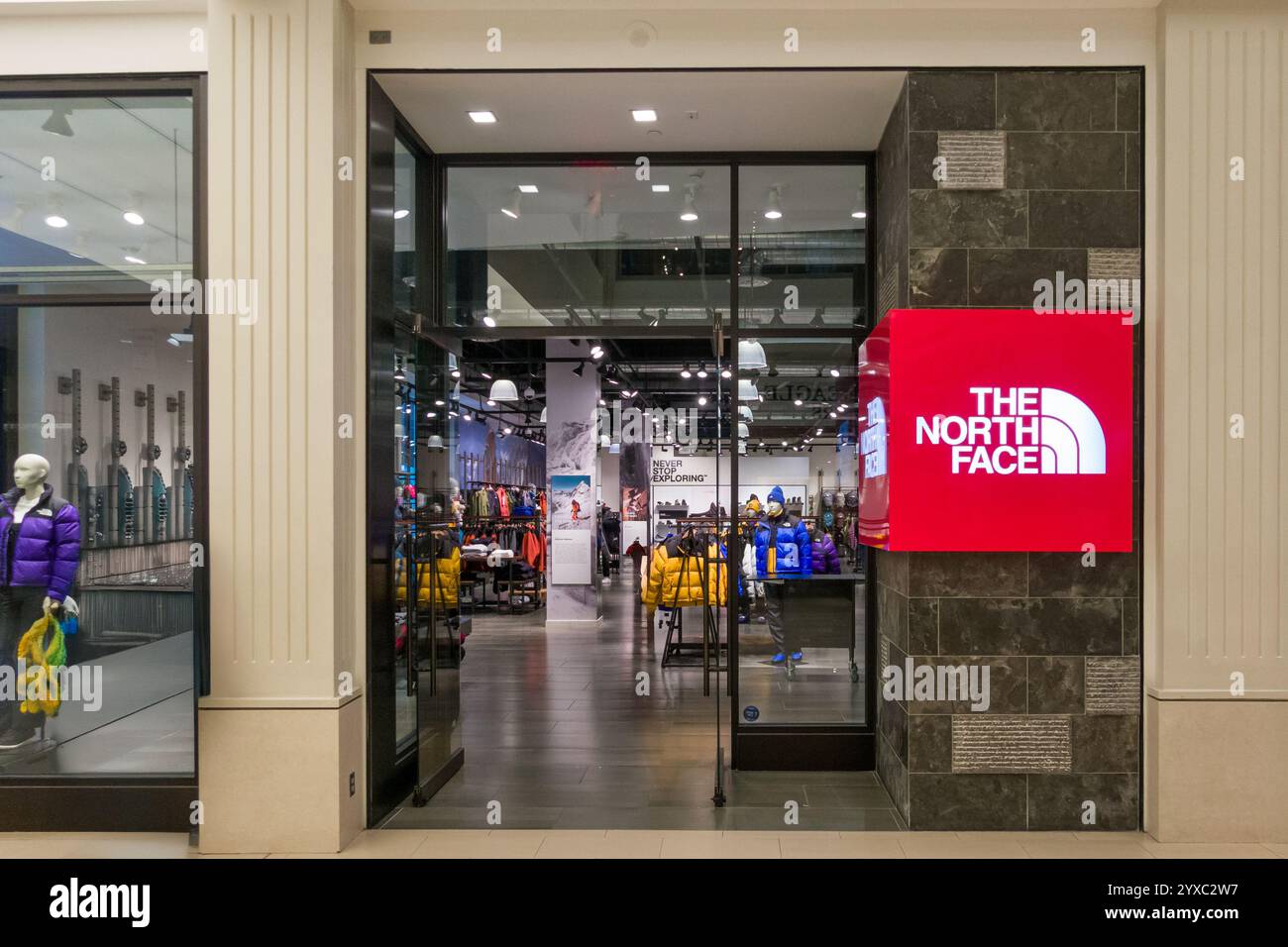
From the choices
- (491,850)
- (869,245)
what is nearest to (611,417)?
(869,245)

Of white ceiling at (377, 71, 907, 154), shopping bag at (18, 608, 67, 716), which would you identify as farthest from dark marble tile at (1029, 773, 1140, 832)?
shopping bag at (18, 608, 67, 716)

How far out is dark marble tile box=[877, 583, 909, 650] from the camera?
13.7 feet

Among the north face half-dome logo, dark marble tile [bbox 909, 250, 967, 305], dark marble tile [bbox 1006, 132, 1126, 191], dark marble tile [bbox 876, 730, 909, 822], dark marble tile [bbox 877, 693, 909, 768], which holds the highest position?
dark marble tile [bbox 1006, 132, 1126, 191]

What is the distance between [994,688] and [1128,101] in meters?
2.98

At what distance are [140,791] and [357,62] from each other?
379 cm

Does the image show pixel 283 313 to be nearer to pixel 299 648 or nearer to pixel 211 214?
pixel 211 214

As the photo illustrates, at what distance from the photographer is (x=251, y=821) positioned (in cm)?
377

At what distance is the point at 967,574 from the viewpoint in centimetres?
409

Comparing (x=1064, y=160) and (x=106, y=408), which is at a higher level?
(x=1064, y=160)

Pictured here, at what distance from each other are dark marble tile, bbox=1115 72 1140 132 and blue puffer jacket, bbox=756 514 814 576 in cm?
280

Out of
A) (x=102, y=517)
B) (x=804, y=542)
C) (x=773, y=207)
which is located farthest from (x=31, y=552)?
(x=773, y=207)

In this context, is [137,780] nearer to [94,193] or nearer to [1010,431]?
[94,193]

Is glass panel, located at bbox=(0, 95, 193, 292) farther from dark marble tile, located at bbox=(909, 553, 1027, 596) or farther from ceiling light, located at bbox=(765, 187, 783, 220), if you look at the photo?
dark marble tile, located at bbox=(909, 553, 1027, 596)

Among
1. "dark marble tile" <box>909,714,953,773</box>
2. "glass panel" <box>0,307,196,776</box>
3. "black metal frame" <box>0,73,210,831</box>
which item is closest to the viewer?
"black metal frame" <box>0,73,210,831</box>
